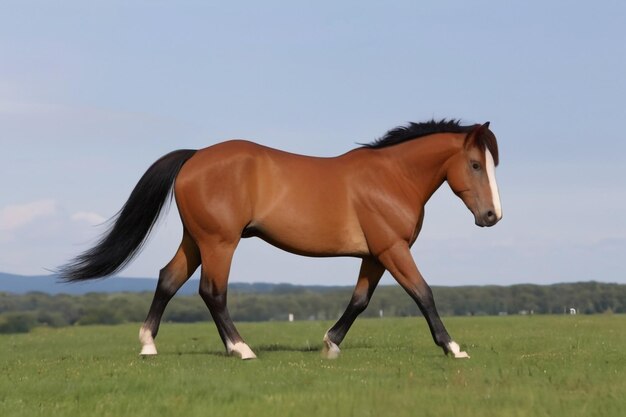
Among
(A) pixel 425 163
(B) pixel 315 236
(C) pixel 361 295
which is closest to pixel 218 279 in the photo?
(B) pixel 315 236

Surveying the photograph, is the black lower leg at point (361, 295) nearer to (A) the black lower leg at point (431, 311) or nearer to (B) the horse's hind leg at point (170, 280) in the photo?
(A) the black lower leg at point (431, 311)

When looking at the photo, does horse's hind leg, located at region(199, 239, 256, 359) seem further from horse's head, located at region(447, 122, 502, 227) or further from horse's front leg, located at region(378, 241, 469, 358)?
horse's head, located at region(447, 122, 502, 227)

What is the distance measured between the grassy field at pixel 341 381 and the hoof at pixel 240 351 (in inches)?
10.8

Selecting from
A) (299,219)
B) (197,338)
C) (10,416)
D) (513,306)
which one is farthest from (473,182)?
(513,306)

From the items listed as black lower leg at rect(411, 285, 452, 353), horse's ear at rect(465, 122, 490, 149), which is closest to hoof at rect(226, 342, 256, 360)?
black lower leg at rect(411, 285, 452, 353)

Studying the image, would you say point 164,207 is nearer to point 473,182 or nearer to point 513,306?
point 473,182

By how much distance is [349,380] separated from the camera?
35.6 feet

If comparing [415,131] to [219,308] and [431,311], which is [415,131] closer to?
[431,311]

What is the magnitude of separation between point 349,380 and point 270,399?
5.37 feet

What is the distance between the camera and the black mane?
1369 centimetres

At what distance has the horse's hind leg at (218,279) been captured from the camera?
1299 centimetres

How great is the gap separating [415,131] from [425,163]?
55cm

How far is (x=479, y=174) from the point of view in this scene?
43.7 feet

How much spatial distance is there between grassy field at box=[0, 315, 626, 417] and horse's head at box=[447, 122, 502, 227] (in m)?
2.04
